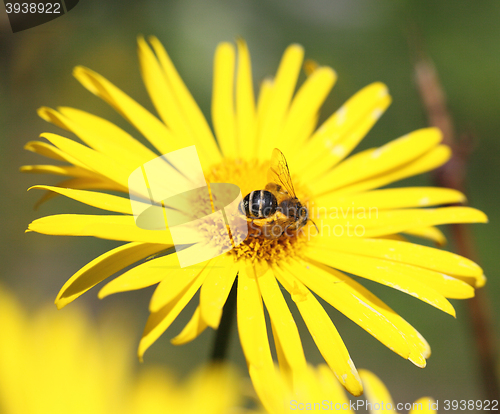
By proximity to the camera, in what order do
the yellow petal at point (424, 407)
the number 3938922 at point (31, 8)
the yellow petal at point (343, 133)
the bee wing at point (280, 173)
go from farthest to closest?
the yellow petal at point (343, 133) → the bee wing at point (280, 173) → the number 3938922 at point (31, 8) → the yellow petal at point (424, 407)

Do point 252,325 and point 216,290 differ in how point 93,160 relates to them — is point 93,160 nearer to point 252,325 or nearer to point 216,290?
point 216,290

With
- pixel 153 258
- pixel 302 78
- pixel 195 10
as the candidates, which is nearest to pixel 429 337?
pixel 302 78

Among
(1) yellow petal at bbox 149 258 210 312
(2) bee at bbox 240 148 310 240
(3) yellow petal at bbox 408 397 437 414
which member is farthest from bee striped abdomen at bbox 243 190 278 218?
(3) yellow petal at bbox 408 397 437 414

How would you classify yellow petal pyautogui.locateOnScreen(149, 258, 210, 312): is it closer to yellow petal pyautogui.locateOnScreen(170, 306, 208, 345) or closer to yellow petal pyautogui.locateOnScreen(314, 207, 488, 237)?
yellow petal pyautogui.locateOnScreen(170, 306, 208, 345)

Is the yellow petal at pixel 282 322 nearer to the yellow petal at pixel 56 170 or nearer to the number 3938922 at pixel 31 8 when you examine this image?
the yellow petal at pixel 56 170

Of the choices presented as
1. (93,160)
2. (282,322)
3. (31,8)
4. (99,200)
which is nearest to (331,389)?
(282,322)

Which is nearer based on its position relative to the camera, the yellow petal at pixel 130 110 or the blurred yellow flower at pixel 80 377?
the blurred yellow flower at pixel 80 377

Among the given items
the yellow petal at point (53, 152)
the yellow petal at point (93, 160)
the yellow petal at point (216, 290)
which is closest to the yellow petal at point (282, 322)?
the yellow petal at point (216, 290)
